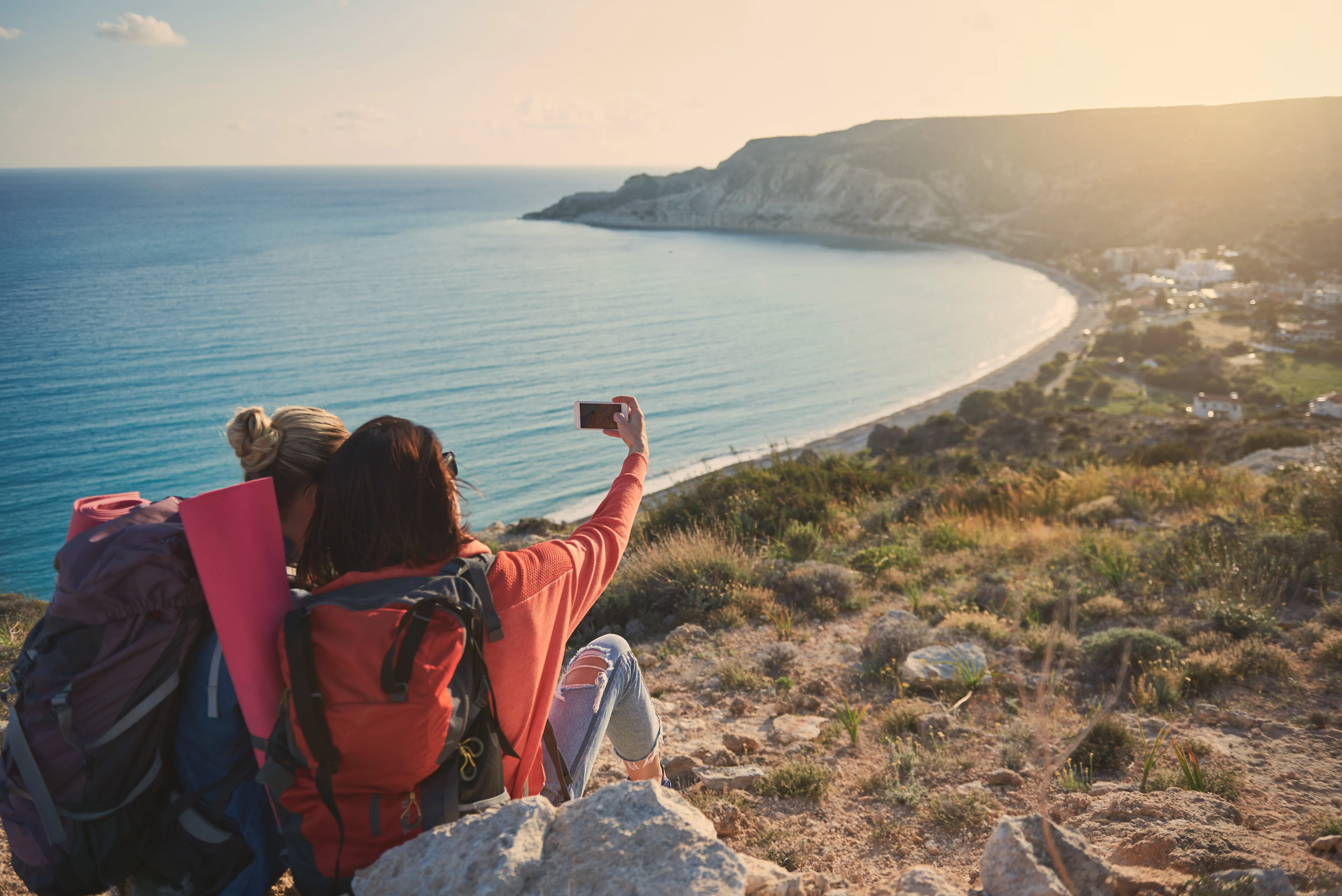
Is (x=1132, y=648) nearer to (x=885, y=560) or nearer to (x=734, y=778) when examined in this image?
(x=885, y=560)

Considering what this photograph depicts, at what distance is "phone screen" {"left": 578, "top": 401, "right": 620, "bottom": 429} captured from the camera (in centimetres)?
245

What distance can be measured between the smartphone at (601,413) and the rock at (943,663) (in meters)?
2.50

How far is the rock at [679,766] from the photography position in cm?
320

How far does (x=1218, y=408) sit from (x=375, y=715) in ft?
139

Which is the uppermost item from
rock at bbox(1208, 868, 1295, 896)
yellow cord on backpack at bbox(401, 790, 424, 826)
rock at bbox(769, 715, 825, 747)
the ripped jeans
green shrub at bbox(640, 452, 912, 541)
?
yellow cord on backpack at bbox(401, 790, 424, 826)

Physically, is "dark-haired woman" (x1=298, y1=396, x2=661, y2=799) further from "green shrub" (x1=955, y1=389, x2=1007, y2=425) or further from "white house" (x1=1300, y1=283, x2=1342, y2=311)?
"white house" (x1=1300, y1=283, x2=1342, y2=311)

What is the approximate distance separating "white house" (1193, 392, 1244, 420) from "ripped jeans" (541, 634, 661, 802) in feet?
127

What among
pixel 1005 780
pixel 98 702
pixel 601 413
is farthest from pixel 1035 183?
pixel 98 702

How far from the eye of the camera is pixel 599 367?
38594 mm

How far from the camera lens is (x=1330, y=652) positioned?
152 inches

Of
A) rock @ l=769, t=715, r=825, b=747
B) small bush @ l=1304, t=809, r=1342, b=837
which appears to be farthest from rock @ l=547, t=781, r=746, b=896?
small bush @ l=1304, t=809, r=1342, b=837

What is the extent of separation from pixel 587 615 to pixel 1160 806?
152 inches

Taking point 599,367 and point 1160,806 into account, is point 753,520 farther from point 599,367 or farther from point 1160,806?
point 599,367

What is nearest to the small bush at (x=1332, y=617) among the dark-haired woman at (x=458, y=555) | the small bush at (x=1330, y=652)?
the small bush at (x=1330, y=652)
